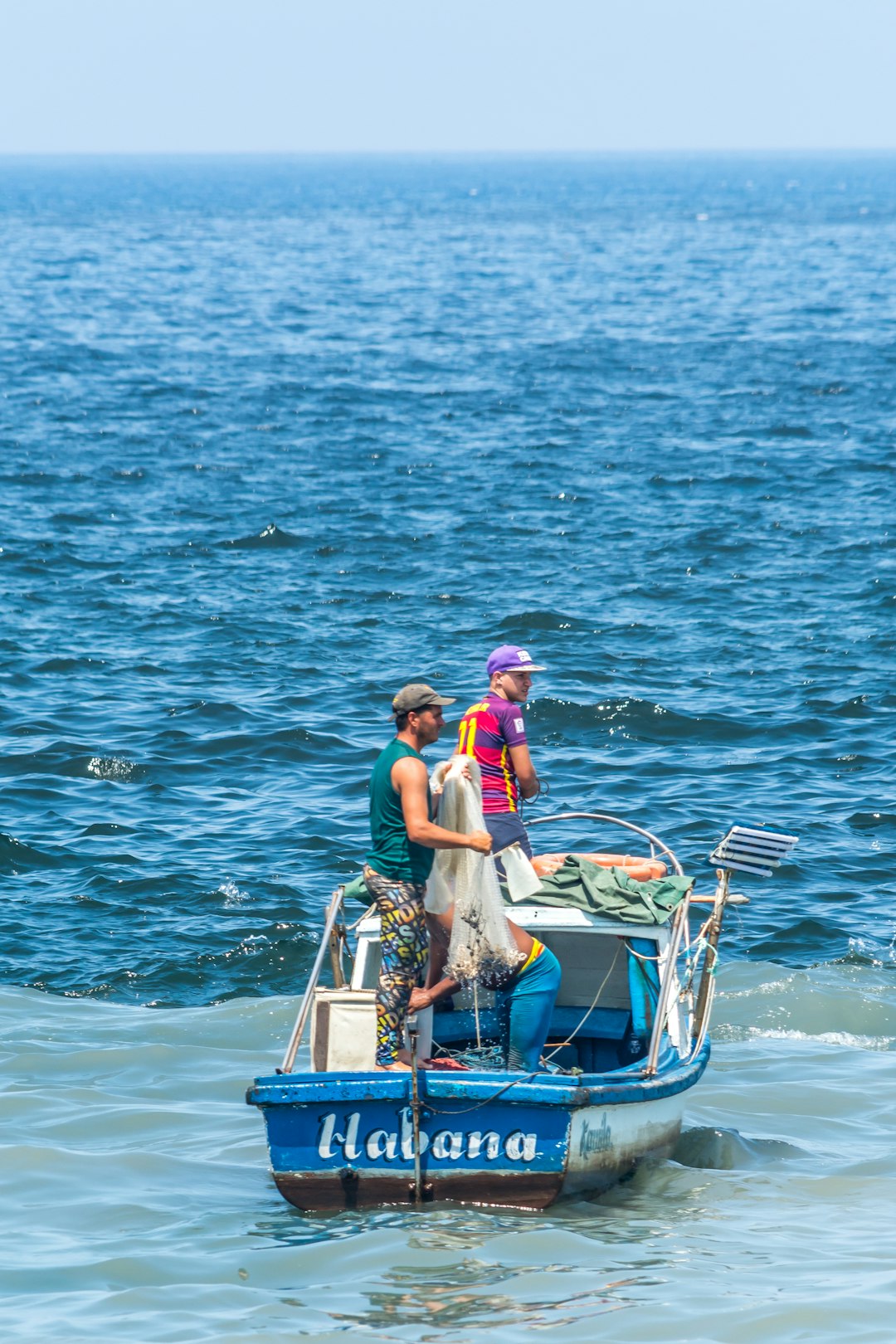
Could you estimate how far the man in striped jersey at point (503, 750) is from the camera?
33.3 feet

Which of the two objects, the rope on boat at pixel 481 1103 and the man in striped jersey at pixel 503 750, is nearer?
the rope on boat at pixel 481 1103

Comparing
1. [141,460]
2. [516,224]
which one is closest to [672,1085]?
[141,460]

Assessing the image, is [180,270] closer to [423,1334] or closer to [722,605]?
[722,605]

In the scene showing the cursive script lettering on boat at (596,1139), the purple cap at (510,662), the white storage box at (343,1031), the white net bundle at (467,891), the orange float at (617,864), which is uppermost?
the purple cap at (510,662)

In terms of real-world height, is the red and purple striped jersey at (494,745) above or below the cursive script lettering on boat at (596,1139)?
above

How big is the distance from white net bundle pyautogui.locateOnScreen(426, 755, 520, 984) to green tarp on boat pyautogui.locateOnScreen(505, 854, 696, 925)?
38.1 inches

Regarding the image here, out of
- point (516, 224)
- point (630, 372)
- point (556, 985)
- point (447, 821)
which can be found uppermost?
point (516, 224)

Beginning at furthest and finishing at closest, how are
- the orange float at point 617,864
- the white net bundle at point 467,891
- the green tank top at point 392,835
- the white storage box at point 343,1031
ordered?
the orange float at point 617,864, the white storage box at point 343,1031, the white net bundle at point 467,891, the green tank top at point 392,835

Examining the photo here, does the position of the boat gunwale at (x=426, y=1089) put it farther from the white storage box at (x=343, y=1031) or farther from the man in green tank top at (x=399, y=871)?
the white storage box at (x=343, y=1031)

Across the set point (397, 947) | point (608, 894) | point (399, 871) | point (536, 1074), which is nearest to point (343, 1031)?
→ point (397, 947)

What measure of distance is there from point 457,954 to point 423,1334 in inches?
77.0

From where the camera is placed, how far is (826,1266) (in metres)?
8.71

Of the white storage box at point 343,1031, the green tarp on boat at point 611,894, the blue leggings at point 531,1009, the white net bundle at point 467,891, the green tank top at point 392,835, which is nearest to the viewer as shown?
the green tank top at point 392,835

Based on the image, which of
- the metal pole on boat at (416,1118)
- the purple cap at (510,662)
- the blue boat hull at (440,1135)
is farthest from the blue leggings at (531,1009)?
the purple cap at (510,662)
